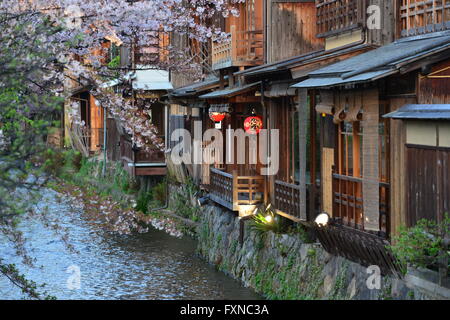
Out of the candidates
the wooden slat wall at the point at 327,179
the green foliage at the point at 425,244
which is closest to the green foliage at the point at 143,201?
the wooden slat wall at the point at 327,179

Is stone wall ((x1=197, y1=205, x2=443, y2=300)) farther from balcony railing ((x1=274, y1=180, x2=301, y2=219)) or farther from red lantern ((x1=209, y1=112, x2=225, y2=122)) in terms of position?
red lantern ((x1=209, y1=112, x2=225, y2=122))

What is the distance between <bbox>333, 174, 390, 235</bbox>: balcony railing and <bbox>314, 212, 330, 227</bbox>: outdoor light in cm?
16

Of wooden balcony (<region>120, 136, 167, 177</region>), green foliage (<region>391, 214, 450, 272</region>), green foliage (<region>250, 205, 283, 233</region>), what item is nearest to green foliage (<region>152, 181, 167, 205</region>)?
wooden balcony (<region>120, 136, 167, 177</region>)

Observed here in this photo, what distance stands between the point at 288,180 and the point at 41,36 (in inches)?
393

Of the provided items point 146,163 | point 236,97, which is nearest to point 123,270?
point 236,97

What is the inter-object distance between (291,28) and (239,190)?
4.31 meters

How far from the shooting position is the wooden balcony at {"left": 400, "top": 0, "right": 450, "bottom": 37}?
1416 centimetres

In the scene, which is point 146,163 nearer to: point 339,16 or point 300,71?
point 300,71

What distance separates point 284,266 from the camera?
744 inches

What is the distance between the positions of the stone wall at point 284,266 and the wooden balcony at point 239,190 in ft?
1.91

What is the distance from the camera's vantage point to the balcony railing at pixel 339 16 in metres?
16.6

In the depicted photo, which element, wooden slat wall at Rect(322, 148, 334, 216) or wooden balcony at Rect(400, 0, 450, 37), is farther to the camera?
wooden slat wall at Rect(322, 148, 334, 216)

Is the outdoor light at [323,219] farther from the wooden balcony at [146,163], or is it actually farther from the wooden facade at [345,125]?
the wooden balcony at [146,163]

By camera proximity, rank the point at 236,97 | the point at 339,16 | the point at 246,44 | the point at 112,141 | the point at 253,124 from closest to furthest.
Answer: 1. the point at 339,16
2. the point at 253,124
3. the point at 236,97
4. the point at 246,44
5. the point at 112,141
